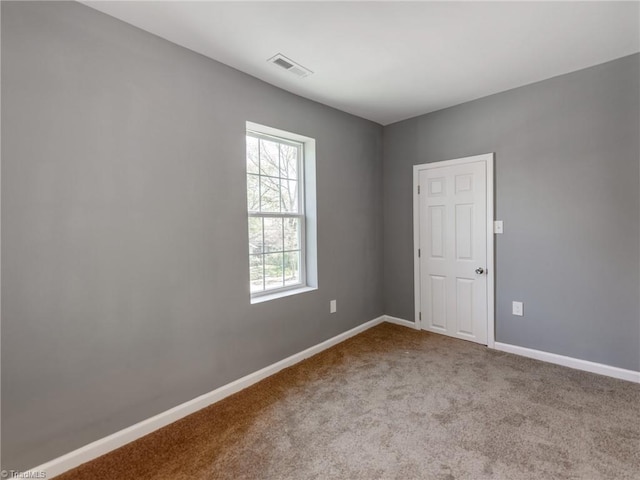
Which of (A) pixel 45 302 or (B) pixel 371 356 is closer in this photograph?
(A) pixel 45 302

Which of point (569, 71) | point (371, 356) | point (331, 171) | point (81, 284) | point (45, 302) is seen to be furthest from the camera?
point (331, 171)

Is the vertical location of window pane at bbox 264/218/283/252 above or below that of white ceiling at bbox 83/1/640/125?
below

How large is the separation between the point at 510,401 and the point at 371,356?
1167 mm

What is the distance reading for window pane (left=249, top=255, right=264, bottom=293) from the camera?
8.67 ft

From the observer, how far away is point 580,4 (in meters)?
1.76

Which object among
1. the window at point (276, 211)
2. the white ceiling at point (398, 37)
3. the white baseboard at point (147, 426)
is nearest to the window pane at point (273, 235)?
the window at point (276, 211)

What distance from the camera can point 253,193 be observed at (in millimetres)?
2635

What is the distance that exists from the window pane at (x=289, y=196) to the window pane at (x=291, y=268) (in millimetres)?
448

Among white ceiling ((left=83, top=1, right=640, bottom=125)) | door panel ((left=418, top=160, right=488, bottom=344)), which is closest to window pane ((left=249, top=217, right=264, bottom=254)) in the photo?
white ceiling ((left=83, top=1, right=640, bottom=125))

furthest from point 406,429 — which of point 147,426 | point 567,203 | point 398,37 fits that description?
point 398,37

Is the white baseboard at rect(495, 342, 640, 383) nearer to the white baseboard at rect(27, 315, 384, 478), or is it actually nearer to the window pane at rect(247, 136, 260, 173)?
the white baseboard at rect(27, 315, 384, 478)

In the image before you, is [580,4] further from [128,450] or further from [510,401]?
[128,450]

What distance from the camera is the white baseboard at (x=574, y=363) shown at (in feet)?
7.81

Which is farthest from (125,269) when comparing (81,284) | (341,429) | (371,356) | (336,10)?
(371,356)
